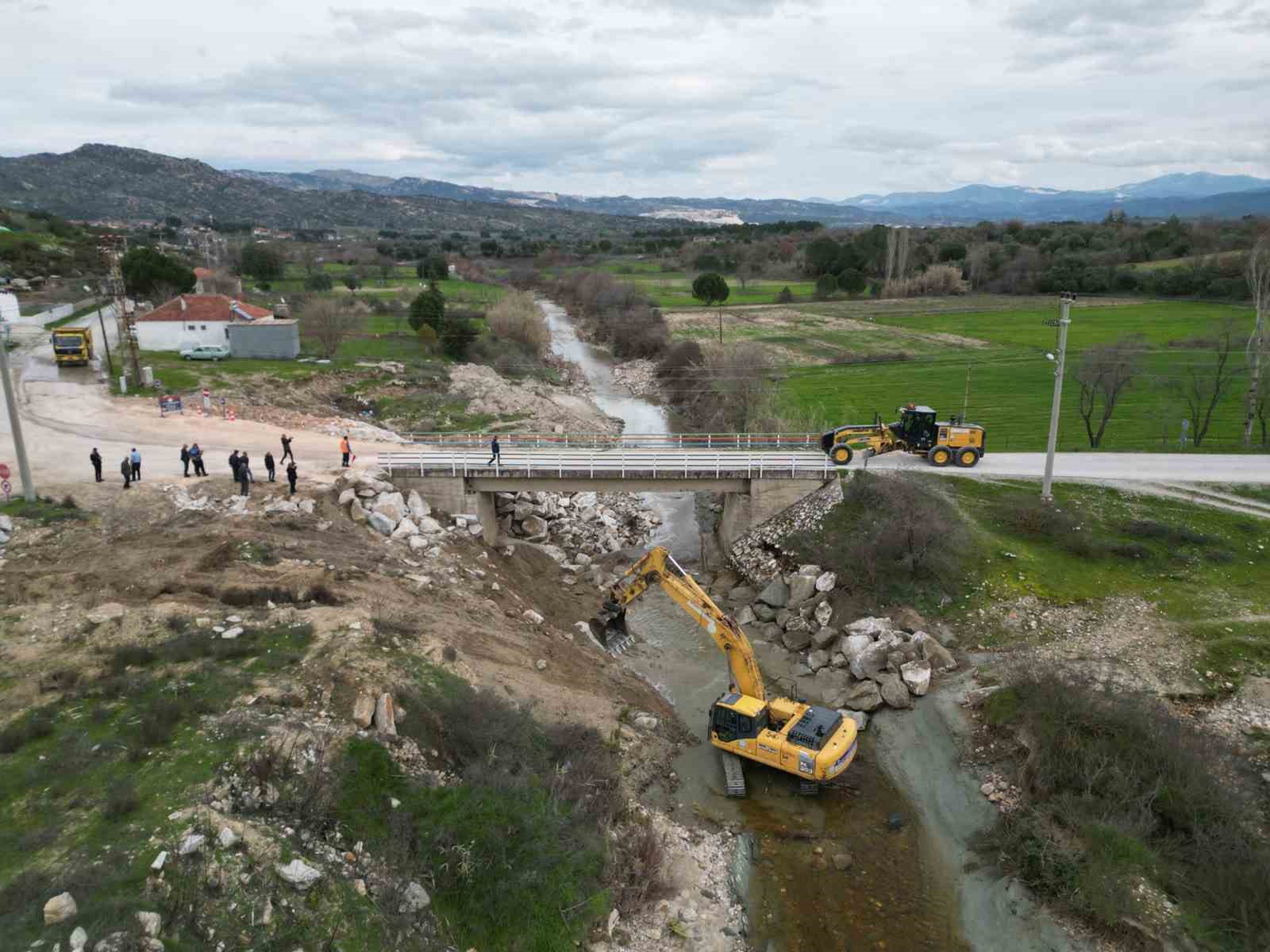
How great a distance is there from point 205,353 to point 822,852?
152ft

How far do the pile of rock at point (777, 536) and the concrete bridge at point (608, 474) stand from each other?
16.2 inches

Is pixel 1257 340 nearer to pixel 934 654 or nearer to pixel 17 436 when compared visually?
pixel 934 654

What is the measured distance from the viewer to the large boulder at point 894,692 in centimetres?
2244

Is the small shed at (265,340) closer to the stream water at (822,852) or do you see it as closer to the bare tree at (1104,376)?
the stream water at (822,852)

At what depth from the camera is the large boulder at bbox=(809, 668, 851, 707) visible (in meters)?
23.5

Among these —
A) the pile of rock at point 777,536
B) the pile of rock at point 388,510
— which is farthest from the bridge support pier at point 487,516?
the pile of rock at point 777,536

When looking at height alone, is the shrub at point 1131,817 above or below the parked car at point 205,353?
below

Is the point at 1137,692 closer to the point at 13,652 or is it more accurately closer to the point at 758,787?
the point at 758,787

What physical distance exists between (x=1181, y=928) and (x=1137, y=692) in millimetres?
6178

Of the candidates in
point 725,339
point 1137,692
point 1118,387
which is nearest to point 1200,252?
point 725,339

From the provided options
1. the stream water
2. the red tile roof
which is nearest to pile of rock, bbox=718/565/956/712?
the stream water

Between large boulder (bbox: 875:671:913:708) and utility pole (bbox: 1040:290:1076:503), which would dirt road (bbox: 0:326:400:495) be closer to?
large boulder (bbox: 875:671:913:708)

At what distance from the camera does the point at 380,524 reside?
27.9m

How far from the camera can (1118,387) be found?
38781 millimetres
